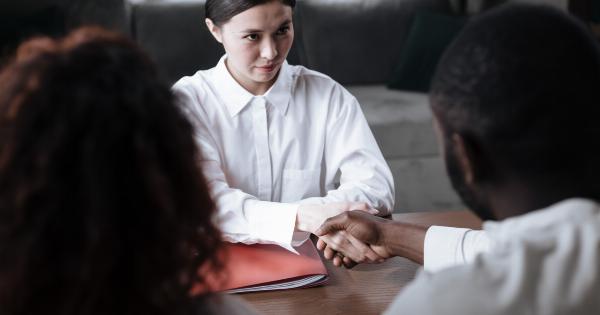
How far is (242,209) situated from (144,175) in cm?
93

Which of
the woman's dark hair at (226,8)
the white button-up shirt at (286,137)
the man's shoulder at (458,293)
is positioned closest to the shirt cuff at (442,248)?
the white button-up shirt at (286,137)

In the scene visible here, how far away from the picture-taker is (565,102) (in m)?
0.84

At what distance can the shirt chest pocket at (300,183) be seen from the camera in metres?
1.83

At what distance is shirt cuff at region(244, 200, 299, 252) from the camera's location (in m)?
1.48

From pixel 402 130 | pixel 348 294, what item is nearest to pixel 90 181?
pixel 348 294

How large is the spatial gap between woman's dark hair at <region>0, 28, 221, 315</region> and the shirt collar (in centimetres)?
110

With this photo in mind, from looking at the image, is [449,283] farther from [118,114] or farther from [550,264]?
[118,114]

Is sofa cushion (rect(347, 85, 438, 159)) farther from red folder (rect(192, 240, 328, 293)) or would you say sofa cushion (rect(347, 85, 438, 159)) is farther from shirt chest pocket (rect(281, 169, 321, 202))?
red folder (rect(192, 240, 328, 293))

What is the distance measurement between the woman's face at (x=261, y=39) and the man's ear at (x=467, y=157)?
874mm

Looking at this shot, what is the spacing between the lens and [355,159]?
183 cm

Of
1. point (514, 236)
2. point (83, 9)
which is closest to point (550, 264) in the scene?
point (514, 236)

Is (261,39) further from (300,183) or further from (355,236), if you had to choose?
(355,236)

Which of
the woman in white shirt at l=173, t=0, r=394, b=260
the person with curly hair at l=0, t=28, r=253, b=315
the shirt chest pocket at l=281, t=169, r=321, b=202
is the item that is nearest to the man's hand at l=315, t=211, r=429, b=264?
the woman in white shirt at l=173, t=0, r=394, b=260

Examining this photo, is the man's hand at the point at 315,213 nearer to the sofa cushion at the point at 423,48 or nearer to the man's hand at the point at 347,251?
the man's hand at the point at 347,251
